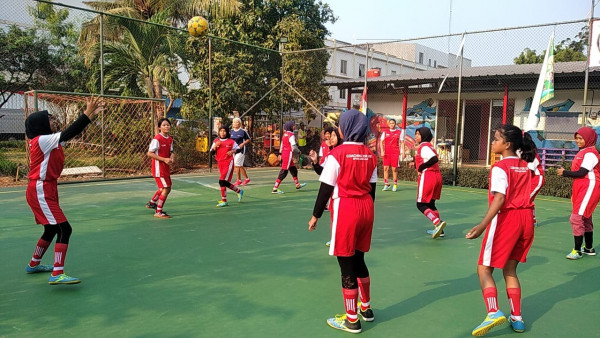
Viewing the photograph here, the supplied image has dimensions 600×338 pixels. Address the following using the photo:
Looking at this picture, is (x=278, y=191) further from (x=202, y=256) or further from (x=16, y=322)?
(x=16, y=322)

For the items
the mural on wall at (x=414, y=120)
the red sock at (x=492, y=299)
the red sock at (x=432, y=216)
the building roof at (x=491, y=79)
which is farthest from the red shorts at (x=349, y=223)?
the mural on wall at (x=414, y=120)

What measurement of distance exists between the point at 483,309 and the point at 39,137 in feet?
15.2

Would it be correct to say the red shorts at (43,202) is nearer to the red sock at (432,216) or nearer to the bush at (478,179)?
the red sock at (432,216)

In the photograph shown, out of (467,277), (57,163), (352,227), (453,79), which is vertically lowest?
(467,277)

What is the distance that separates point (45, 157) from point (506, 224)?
4421 mm

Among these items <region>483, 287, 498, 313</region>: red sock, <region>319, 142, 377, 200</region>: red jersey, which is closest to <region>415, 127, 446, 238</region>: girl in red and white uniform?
<region>483, 287, 498, 313</region>: red sock

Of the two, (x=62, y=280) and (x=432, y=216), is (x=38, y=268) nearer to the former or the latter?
(x=62, y=280)

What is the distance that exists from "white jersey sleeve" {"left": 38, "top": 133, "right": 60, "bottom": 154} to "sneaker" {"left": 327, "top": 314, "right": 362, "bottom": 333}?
10.6 feet

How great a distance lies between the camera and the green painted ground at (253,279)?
3.81 m

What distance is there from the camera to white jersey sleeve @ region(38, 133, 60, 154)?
185 inches

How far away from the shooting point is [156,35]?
14953mm

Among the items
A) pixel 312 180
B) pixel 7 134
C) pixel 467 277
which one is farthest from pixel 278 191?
pixel 7 134

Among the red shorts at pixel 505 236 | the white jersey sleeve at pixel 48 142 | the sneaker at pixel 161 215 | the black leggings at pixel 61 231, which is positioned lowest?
the sneaker at pixel 161 215

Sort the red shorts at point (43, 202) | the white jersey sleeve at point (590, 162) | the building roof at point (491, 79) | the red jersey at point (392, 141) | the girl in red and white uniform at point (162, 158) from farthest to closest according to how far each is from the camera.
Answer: the building roof at point (491, 79) → the red jersey at point (392, 141) → the girl in red and white uniform at point (162, 158) → the white jersey sleeve at point (590, 162) → the red shorts at point (43, 202)
